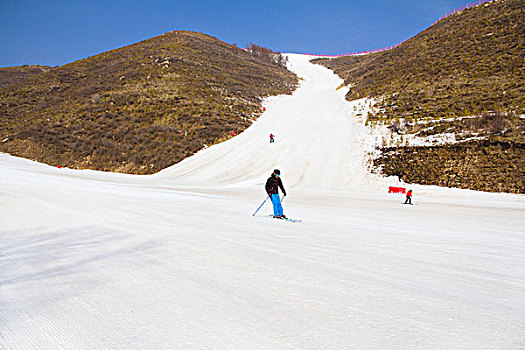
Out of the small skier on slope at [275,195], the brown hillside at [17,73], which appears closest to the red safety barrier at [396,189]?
the small skier on slope at [275,195]

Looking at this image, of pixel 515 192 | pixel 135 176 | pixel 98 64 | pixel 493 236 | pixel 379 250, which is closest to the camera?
pixel 379 250

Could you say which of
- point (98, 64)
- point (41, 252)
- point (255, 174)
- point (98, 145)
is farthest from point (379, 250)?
point (98, 64)

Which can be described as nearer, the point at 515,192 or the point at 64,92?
the point at 515,192

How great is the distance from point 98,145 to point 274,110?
78.3ft

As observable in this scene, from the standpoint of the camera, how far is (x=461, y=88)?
29.3 m

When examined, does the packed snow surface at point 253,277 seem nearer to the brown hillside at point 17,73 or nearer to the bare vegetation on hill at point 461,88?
the bare vegetation on hill at point 461,88

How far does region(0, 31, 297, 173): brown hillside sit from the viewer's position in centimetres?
3134

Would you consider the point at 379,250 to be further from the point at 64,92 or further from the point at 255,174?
the point at 64,92

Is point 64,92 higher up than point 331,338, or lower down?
higher up

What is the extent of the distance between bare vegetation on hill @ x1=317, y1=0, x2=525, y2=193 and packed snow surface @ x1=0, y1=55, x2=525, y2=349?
8528mm

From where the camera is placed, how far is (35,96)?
5038 cm

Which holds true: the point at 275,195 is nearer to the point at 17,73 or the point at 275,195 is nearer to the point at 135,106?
the point at 135,106

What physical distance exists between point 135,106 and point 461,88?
131 ft

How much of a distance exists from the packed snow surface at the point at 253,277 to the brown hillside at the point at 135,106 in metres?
21.5
